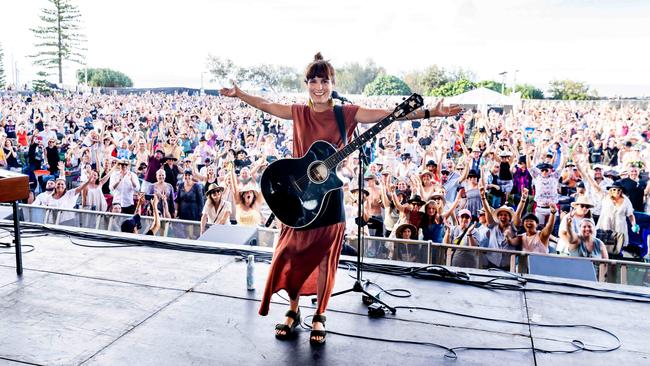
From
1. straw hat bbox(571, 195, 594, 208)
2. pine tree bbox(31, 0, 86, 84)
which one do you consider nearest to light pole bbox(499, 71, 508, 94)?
straw hat bbox(571, 195, 594, 208)

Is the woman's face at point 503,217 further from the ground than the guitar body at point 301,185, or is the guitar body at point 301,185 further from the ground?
the guitar body at point 301,185

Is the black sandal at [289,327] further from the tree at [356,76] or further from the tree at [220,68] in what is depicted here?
the tree at [220,68]

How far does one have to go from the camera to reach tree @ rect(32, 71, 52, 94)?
42.8 feet

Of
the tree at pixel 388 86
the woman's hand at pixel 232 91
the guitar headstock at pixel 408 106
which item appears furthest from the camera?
the tree at pixel 388 86

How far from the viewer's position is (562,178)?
20.2 feet

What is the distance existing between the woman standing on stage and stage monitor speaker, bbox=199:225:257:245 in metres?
1.48

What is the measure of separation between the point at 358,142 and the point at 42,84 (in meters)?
13.6

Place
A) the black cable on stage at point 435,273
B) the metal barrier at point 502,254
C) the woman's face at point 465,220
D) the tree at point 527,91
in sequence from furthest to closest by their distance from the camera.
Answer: the tree at point 527,91, the woman's face at point 465,220, the metal barrier at point 502,254, the black cable on stage at point 435,273

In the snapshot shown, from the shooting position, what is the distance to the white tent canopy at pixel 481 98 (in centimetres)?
840

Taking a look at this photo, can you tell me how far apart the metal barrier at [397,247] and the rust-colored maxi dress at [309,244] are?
0.23 m

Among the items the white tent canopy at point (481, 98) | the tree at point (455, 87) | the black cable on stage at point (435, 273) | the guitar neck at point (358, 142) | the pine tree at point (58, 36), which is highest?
the pine tree at point (58, 36)

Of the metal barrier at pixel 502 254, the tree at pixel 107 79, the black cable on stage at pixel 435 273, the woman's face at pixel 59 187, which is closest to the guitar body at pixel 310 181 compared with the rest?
the metal barrier at pixel 502 254

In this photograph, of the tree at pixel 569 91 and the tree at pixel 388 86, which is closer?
the tree at pixel 388 86

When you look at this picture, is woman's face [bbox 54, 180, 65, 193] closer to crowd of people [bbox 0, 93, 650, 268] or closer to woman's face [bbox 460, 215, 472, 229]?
crowd of people [bbox 0, 93, 650, 268]
